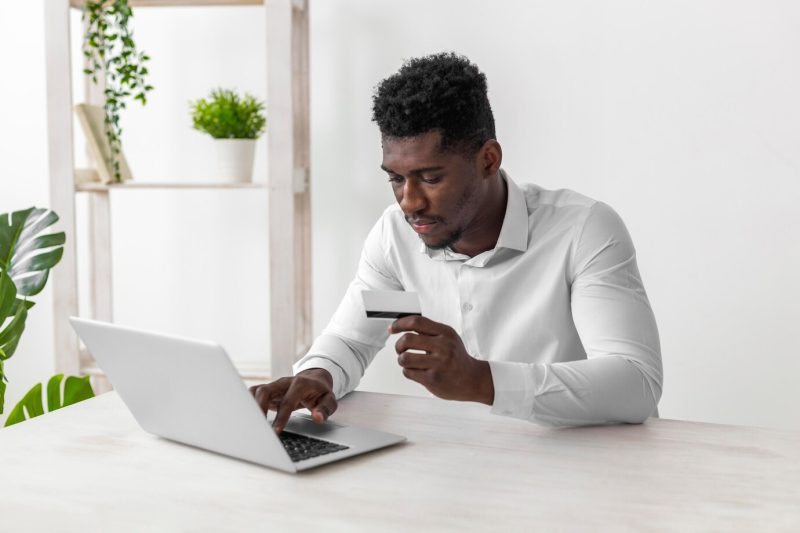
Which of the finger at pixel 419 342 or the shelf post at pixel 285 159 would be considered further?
the shelf post at pixel 285 159

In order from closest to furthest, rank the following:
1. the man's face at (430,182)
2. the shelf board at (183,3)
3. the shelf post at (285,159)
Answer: the man's face at (430,182) < the shelf post at (285,159) < the shelf board at (183,3)

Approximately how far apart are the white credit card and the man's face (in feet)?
1.35

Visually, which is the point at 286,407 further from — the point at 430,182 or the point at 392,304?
the point at 430,182

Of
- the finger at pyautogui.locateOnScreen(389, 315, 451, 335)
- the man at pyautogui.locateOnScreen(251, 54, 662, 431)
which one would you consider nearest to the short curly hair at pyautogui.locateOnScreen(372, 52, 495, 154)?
the man at pyautogui.locateOnScreen(251, 54, 662, 431)

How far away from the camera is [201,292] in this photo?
304 centimetres

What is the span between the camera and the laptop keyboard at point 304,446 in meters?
1.23

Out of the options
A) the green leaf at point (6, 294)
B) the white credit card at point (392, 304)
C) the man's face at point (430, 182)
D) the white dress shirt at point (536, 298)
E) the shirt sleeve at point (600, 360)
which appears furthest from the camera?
the green leaf at point (6, 294)

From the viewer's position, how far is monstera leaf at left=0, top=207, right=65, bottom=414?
222cm

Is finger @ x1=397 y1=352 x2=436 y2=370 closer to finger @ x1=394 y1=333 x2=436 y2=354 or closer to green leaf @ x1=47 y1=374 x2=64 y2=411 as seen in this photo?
finger @ x1=394 y1=333 x2=436 y2=354

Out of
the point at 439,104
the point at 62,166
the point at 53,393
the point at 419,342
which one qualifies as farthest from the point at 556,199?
the point at 62,166

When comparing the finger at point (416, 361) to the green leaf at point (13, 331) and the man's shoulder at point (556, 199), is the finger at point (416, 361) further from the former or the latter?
the green leaf at point (13, 331)

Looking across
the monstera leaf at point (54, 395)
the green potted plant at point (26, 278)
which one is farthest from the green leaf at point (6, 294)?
the monstera leaf at point (54, 395)

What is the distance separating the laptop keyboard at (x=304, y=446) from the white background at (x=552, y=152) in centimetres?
161

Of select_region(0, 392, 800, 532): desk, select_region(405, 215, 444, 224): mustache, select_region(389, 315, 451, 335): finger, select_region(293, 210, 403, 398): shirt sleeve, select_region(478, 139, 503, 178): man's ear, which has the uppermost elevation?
select_region(478, 139, 503, 178): man's ear
